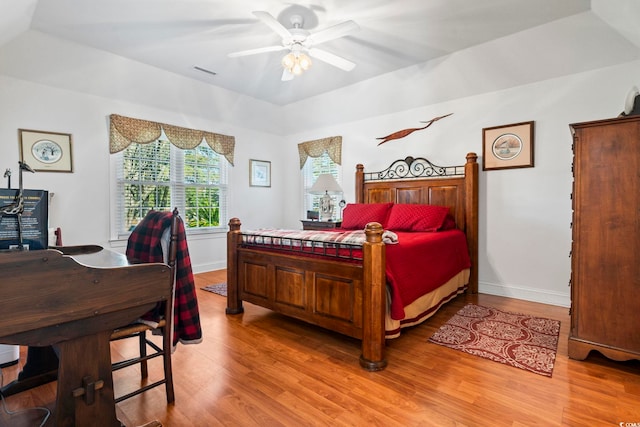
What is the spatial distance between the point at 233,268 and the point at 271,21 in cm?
208

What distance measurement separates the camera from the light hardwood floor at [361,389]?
61.6 inches

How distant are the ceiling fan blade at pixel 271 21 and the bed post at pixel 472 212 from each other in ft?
8.08

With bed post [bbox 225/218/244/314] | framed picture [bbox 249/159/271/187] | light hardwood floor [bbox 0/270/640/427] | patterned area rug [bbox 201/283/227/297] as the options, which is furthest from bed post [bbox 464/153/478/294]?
framed picture [bbox 249/159/271/187]

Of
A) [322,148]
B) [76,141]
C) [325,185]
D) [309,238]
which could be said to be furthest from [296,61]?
[76,141]

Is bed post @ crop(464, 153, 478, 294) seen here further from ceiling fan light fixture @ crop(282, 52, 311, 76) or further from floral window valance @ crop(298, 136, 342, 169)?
ceiling fan light fixture @ crop(282, 52, 311, 76)

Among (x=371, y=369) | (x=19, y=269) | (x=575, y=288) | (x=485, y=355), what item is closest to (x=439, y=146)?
(x=575, y=288)

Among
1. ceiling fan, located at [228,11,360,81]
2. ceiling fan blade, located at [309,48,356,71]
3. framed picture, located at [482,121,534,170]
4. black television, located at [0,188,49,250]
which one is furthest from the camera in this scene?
framed picture, located at [482,121,534,170]

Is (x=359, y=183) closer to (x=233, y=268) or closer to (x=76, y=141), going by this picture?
(x=233, y=268)

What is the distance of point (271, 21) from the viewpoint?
7.49 feet

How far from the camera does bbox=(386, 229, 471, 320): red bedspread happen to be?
7.07 ft

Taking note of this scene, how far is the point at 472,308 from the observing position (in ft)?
10.5

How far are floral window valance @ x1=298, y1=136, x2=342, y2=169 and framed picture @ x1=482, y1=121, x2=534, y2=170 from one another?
6.89ft

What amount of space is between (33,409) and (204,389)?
829mm

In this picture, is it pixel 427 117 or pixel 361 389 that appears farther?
pixel 427 117
